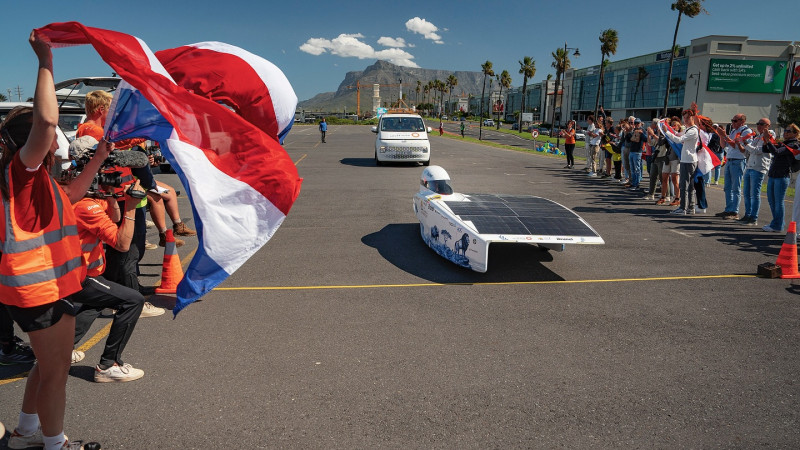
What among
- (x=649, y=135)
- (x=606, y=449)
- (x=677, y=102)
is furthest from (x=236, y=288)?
(x=677, y=102)

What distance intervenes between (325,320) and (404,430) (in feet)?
6.67

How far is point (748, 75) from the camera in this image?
7488cm

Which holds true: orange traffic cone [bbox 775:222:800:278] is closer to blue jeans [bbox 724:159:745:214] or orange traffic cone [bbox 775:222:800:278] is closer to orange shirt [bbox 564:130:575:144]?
blue jeans [bbox 724:159:745:214]

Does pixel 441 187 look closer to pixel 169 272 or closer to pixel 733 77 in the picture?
pixel 169 272

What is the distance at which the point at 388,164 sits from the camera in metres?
21.3

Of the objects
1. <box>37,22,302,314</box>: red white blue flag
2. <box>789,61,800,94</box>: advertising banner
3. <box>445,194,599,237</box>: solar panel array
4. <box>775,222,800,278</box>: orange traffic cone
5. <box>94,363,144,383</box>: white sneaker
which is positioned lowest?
<box>94,363,144,383</box>: white sneaker

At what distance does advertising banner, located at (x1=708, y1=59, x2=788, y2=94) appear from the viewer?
74.8m

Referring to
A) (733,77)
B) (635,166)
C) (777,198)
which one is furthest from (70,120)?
(733,77)

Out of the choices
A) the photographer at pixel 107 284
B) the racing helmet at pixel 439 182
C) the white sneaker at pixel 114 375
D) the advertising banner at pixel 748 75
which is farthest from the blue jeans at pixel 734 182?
the advertising banner at pixel 748 75

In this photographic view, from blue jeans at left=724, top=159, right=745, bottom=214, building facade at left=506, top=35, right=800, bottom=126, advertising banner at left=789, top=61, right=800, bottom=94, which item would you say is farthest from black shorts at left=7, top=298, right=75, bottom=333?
advertising banner at left=789, top=61, right=800, bottom=94

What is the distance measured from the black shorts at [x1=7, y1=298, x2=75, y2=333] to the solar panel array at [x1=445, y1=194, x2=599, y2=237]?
462cm

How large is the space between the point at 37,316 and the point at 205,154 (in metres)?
1.49

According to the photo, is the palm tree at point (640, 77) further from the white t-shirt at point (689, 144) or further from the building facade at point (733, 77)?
the white t-shirt at point (689, 144)

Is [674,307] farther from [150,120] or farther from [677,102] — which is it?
[677,102]
